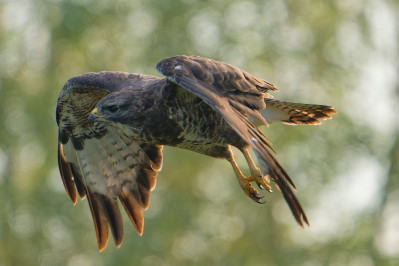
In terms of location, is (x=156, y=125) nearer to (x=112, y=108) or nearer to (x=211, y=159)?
(x=112, y=108)

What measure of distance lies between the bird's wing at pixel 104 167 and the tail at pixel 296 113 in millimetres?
1394

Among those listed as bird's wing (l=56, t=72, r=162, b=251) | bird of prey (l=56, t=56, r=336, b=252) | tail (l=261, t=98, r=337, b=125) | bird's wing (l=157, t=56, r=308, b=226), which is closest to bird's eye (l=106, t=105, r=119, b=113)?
bird of prey (l=56, t=56, r=336, b=252)

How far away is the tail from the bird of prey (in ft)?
0.04

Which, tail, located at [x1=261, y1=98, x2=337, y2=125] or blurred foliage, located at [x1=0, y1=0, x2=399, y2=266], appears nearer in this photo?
tail, located at [x1=261, y1=98, x2=337, y2=125]

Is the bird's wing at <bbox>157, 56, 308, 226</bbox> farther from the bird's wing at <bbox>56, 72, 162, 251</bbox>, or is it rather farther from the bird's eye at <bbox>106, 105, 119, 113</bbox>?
the bird's wing at <bbox>56, 72, 162, 251</bbox>

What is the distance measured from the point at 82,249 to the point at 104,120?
42.2 feet

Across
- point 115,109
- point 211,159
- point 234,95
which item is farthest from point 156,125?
point 211,159

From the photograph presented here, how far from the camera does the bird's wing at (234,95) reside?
20.6 ft

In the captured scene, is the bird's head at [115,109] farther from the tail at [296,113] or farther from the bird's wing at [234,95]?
the tail at [296,113]

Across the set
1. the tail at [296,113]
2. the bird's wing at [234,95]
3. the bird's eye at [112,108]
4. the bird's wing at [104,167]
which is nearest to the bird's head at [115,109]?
the bird's eye at [112,108]

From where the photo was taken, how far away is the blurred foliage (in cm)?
1891

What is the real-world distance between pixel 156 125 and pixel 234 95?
2.73 feet

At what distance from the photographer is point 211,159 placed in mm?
19562

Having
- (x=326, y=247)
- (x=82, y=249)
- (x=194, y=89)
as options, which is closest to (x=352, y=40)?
(x=326, y=247)
